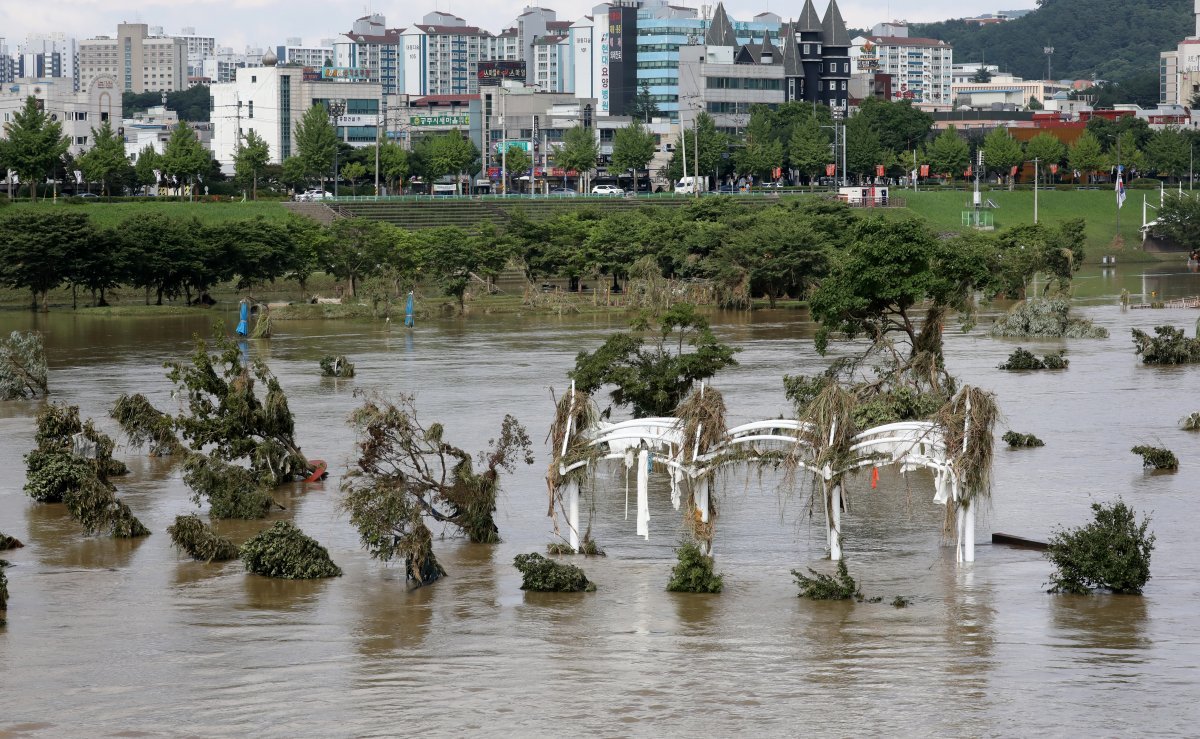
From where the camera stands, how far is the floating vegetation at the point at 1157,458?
30578 millimetres

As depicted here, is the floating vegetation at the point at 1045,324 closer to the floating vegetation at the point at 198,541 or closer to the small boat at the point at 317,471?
the small boat at the point at 317,471

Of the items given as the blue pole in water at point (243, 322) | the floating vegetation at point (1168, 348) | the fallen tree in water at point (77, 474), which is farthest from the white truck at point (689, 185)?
the fallen tree in water at point (77, 474)

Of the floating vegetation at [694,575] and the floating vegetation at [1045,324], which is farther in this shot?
the floating vegetation at [1045,324]

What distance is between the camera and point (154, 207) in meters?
90.6

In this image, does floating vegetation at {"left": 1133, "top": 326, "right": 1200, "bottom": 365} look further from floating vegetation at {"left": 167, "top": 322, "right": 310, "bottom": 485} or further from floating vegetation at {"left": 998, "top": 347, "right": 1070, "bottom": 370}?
floating vegetation at {"left": 167, "top": 322, "right": 310, "bottom": 485}

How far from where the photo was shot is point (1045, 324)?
56.4m

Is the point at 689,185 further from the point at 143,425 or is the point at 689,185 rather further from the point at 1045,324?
the point at 143,425

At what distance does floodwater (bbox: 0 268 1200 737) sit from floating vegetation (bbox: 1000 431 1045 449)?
365 millimetres

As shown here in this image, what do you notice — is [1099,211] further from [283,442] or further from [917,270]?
[283,442]

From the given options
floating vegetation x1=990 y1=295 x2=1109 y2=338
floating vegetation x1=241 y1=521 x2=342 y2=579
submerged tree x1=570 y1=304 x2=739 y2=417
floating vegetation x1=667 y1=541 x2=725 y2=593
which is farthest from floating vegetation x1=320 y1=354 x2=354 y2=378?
floating vegetation x1=667 y1=541 x2=725 y2=593

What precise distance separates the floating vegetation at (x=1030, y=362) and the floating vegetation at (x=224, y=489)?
25933mm

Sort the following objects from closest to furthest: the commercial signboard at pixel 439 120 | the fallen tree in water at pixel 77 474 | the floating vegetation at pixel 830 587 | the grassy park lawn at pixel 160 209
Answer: the floating vegetation at pixel 830 587, the fallen tree in water at pixel 77 474, the grassy park lawn at pixel 160 209, the commercial signboard at pixel 439 120

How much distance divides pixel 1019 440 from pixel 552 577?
15018 mm

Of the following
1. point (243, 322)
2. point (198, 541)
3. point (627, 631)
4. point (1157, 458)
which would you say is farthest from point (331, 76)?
point (627, 631)
